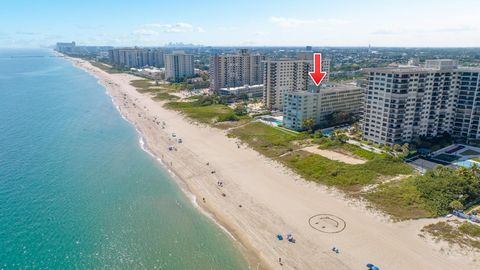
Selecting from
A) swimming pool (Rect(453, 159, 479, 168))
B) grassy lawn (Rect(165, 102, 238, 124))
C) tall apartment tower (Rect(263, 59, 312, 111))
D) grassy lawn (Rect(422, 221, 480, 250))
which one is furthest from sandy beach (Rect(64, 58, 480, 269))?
tall apartment tower (Rect(263, 59, 312, 111))

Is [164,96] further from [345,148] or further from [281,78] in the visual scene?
[345,148]

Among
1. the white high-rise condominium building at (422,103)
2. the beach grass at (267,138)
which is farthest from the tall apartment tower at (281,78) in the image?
the white high-rise condominium building at (422,103)

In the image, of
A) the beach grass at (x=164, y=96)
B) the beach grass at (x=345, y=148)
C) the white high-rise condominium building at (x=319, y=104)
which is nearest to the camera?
the beach grass at (x=345, y=148)

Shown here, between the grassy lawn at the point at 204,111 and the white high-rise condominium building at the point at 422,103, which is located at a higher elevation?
the white high-rise condominium building at the point at 422,103

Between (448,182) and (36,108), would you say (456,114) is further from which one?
(36,108)

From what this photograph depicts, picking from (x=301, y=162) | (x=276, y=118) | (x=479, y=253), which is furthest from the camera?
(x=276, y=118)

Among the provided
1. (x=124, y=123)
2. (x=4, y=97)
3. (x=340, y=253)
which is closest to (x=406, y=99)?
(x=340, y=253)

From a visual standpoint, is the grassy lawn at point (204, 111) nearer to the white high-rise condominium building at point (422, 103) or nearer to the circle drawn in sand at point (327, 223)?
the white high-rise condominium building at point (422, 103)
